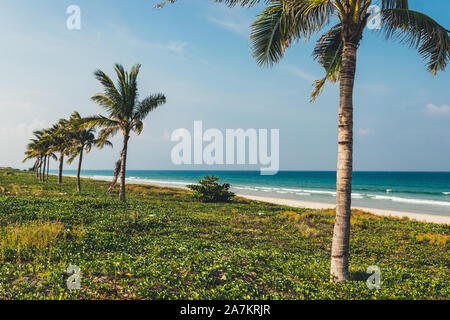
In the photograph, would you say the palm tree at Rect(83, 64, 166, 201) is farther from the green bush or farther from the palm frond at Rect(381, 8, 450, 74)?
the palm frond at Rect(381, 8, 450, 74)

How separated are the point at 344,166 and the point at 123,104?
17.3 metres

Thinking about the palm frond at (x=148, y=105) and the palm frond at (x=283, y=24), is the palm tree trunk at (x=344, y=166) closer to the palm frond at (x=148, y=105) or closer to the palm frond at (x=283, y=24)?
the palm frond at (x=283, y=24)

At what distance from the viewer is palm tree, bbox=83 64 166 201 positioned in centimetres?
1914

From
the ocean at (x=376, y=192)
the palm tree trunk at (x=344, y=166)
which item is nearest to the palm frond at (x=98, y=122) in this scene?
the palm tree trunk at (x=344, y=166)

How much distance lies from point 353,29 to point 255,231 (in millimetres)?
9319

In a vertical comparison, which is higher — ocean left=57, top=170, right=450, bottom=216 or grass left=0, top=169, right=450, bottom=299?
grass left=0, top=169, right=450, bottom=299

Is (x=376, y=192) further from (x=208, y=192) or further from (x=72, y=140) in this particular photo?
(x=72, y=140)

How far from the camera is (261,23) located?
7.35 m

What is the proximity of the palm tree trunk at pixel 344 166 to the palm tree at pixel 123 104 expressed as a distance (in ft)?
52.4

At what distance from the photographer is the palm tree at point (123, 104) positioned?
19141mm

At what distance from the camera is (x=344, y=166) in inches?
231

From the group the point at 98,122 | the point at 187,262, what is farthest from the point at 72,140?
the point at 187,262

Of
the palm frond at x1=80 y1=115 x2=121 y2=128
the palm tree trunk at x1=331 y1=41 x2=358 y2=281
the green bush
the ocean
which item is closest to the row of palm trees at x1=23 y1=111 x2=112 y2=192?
the palm frond at x1=80 y1=115 x2=121 y2=128

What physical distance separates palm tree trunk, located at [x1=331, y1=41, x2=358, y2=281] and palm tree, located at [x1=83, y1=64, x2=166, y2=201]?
629 inches
